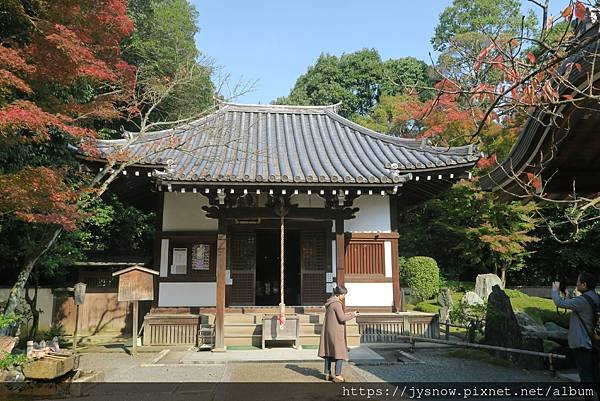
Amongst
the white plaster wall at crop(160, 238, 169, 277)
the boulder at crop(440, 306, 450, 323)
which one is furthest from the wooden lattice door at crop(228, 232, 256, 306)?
the boulder at crop(440, 306, 450, 323)

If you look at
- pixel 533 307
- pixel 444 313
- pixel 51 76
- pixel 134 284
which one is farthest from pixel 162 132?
pixel 533 307

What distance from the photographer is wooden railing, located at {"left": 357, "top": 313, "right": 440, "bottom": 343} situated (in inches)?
428

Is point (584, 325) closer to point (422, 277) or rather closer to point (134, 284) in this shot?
point (134, 284)

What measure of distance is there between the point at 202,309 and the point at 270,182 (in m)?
4.03

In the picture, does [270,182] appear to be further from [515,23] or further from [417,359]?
[515,23]

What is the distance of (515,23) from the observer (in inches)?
1256

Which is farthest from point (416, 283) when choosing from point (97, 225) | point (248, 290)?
point (97, 225)

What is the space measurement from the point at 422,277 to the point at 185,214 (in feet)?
37.6

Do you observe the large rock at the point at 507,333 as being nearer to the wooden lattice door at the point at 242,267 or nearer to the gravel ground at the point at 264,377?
the gravel ground at the point at 264,377

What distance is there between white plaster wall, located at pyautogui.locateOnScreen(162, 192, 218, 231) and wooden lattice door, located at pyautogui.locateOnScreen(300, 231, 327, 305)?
8.13ft

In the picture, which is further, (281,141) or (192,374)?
(281,141)

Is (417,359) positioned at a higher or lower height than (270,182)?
lower

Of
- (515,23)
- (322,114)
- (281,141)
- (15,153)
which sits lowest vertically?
(15,153)

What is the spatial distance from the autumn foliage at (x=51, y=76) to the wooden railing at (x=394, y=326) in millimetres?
7097
